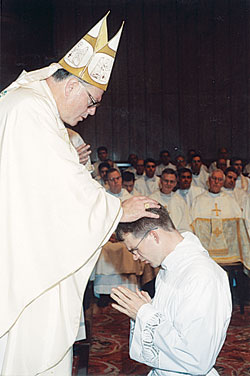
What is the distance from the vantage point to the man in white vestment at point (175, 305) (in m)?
2.07

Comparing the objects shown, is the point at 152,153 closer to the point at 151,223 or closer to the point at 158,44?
the point at 158,44

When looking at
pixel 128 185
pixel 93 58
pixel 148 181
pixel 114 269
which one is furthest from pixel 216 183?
pixel 93 58

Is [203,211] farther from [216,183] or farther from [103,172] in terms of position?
[103,172]

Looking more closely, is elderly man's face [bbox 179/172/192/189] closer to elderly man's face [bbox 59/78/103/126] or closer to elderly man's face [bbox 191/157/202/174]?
elderly man's face [bbox 191/157/202/174]

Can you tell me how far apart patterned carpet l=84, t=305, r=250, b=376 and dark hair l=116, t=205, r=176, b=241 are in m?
2.55

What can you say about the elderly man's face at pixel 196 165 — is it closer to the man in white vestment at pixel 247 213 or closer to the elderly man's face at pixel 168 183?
the elderly man's face at pixel 168 183

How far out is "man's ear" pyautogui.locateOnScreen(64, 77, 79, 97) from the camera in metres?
2.71

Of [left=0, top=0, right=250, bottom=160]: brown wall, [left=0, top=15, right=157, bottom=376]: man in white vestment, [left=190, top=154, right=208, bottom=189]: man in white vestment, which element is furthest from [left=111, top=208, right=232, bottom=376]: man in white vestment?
[left=0, top=0, right=250, bottom=160]: brown wall

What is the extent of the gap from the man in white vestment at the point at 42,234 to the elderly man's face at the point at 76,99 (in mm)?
237

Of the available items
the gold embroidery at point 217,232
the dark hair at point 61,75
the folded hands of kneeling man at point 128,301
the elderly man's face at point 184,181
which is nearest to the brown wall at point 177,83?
the elderly man's face at point 184,181

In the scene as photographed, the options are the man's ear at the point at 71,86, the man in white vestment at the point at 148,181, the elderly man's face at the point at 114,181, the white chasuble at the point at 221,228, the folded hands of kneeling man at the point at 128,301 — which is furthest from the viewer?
the man in white vestment at the point at 148,181

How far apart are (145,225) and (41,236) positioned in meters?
0.46

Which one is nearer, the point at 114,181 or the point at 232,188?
the point at 114,181

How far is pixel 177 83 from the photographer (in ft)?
41.9
